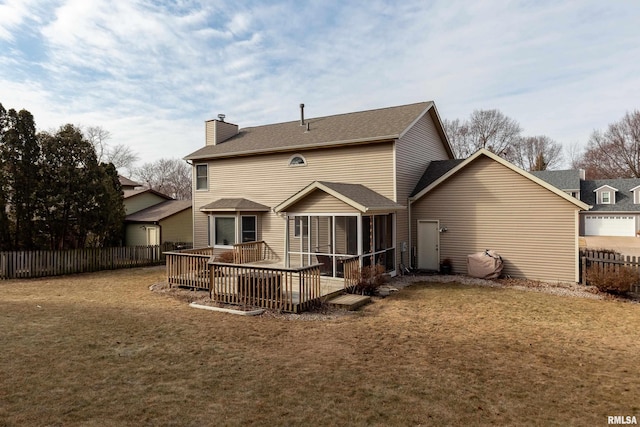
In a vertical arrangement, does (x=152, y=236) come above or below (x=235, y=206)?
below

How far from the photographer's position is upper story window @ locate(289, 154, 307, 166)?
1645cm

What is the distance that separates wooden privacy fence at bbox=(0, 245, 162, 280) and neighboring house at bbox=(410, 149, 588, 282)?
1414cm

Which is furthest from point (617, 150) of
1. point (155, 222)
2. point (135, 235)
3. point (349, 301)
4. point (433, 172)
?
point (135, 235)

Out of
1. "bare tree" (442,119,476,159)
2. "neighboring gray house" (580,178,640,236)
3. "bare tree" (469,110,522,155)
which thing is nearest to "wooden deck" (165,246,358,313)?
"neighboring gray house" (580,178,640,236)

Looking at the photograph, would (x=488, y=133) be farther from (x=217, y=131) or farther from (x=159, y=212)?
(x=159, y=212)

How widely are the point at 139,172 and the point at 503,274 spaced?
189 feet

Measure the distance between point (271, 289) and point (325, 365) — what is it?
13.1 feet

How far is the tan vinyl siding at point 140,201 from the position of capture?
25.2 m

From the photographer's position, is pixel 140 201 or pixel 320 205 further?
pixel 140 201

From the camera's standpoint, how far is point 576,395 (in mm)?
4820

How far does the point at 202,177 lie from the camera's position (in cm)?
1972

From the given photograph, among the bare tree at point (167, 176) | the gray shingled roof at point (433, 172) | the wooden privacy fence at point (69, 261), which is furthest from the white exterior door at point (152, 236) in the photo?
the bare tree at point (167, 176)

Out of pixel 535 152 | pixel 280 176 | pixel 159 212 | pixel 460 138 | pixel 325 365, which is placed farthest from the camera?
pixel 535 152

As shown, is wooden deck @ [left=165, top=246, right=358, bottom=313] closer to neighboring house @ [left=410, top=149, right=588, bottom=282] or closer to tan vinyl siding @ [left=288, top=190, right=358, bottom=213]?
tan vinyl siding @ [left=288, top=190, right=358, bottom=213]
